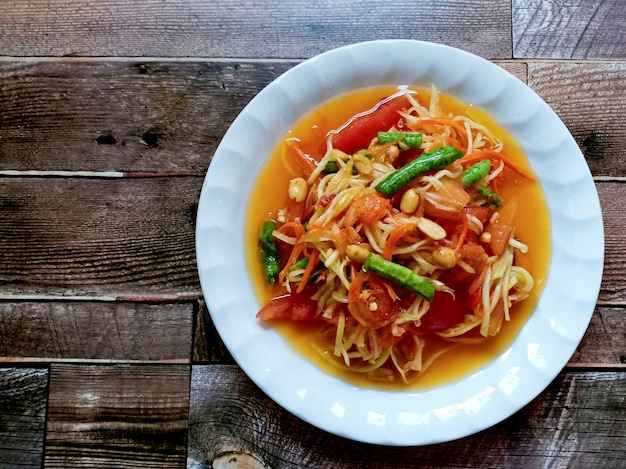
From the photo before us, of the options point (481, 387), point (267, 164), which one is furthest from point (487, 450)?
point (267, 164)

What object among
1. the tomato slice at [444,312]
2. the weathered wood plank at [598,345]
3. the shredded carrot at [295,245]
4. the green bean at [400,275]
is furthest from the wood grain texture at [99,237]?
the tomato slice at [444,312]

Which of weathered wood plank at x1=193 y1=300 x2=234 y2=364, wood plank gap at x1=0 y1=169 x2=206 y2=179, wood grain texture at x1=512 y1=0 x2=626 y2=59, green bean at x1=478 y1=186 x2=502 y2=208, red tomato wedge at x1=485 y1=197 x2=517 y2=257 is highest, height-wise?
wood grain texture at x1=512 y1=0 x2=626 y2=59

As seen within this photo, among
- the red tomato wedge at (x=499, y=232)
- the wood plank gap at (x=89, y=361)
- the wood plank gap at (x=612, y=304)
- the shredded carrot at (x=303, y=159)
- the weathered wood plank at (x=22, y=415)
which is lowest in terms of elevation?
the weathered wood plank at (x=22, y=415)

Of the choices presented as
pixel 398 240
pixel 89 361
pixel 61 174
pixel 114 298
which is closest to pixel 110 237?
pixel 114 298

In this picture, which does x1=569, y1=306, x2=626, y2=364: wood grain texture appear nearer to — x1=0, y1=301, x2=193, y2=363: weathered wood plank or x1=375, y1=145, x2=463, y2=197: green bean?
x1=375, y1=145, x2=463, y2=197: green bean

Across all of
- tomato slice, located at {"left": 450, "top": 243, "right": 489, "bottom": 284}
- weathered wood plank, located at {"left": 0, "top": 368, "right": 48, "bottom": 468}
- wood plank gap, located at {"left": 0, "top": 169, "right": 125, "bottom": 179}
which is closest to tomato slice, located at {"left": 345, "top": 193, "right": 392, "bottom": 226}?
tomato slice, located at {"left": 450, "top": 243, "right": 489, "bottom": 284}

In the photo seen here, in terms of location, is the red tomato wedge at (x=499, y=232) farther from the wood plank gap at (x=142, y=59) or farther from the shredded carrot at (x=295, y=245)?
the wood plank gap at (x=142, y=59)

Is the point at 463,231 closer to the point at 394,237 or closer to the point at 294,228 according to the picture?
the point at 394,237
